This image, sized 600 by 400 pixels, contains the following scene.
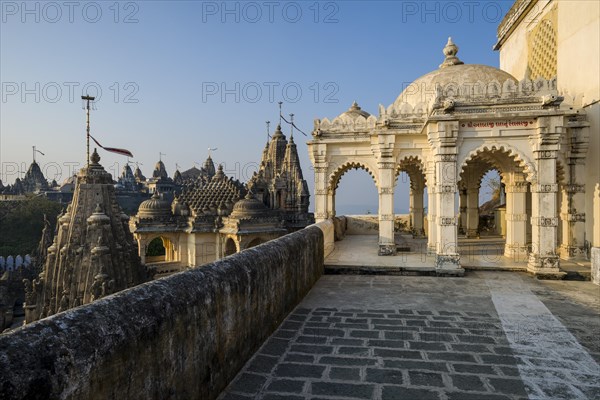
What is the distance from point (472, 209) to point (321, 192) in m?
8.65

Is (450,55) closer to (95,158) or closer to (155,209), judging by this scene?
(95,158)

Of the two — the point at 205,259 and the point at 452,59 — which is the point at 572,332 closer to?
the point at 452,59

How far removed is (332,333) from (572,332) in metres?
3.67

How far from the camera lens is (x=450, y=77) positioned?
49.0 ft

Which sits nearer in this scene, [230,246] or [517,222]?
[517,222]

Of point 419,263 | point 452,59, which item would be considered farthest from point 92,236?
point 452,59

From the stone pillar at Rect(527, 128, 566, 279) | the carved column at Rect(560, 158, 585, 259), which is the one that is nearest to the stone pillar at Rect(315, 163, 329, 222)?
the stone pillar at Rect(527, 128, 566, 279)

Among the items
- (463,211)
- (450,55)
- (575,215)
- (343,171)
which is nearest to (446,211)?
(575,215)

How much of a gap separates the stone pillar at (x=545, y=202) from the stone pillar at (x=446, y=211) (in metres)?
2.06

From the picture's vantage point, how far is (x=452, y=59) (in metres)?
16.1

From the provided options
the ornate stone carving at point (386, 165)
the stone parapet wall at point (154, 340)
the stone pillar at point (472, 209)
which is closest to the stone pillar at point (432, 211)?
the ornate stone carving at point (386, 165)

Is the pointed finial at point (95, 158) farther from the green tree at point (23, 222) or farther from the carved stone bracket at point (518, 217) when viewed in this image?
the green tree at point (23, 222)

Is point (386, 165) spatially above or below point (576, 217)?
above

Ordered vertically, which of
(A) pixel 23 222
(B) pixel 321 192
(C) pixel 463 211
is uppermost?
(B) pixel 321 192
